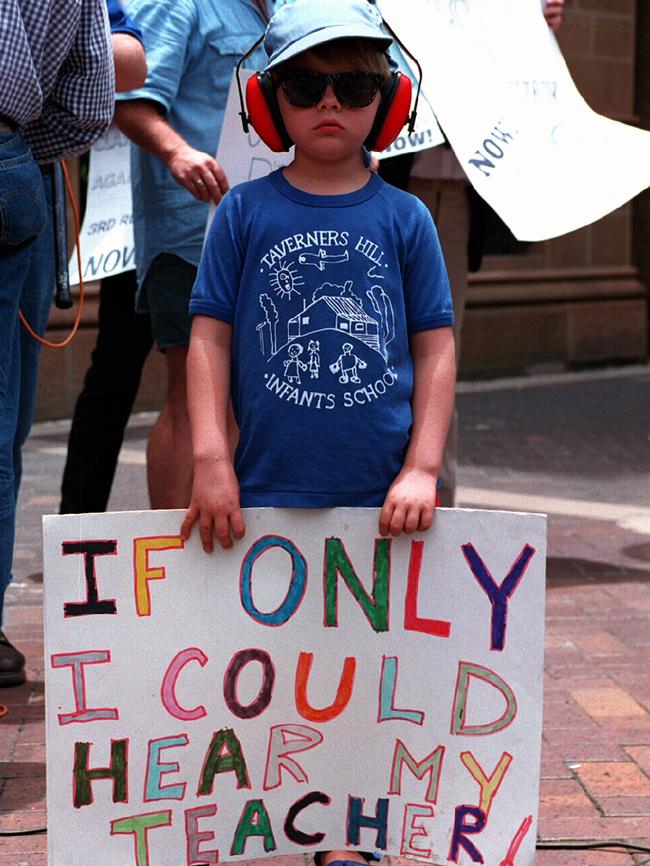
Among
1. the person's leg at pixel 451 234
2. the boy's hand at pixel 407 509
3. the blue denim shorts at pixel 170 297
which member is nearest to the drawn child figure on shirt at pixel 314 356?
the boy's hand at pixel 407 509

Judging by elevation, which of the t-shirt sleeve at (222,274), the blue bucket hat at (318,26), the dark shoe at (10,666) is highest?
the blue bucket hat at (318,26)

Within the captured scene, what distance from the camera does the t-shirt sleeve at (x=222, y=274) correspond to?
8.81ft

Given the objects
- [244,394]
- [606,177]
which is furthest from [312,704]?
[606,177]

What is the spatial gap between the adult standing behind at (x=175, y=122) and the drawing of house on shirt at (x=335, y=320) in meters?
1.24

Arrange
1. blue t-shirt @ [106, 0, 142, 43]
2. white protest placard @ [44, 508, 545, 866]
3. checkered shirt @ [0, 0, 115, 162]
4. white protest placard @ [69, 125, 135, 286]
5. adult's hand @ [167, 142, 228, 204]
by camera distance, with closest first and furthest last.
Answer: white protest placard @ [44, 508, 545, 866]
checkered shirt @ [0, 0, 115, 162]
adult's hand @ [167, 142, 228, 204]
blue t-shirt @ [106, 0, 142, 43]
white protest placard @ [69, 125, 135, 286]

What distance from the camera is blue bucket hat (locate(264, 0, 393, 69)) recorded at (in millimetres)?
2586

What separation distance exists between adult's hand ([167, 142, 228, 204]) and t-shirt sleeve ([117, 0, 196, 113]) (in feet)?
1.02

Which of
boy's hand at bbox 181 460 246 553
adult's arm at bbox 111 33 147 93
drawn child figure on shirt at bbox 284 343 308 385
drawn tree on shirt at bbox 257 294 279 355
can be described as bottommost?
boy's hand at bbox 181 460 246 553

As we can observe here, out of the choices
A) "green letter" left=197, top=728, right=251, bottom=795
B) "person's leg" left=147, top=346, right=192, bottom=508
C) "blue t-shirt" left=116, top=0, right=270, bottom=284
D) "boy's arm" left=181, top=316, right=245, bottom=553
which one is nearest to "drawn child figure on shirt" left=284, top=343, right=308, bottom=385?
"boy's arm" left=181, top=316, right=245, bottom=553

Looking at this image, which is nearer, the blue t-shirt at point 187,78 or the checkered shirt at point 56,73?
the checkered shirt at point 56,73

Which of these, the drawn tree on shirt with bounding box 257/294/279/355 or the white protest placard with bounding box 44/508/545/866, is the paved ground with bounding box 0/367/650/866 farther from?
the drawn tree on shirt with bounding box 257/294/279/355

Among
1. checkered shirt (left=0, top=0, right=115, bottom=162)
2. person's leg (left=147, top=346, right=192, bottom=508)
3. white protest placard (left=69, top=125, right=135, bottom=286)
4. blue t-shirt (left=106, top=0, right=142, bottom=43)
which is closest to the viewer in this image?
checkered shirt (left=0, top=0, right=115, bottom=162)

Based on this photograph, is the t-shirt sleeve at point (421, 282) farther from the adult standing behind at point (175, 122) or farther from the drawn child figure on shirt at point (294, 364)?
the adult standing behind at point (175, 122)

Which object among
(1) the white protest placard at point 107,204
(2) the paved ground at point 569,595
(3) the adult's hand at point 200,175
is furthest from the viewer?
(1) the white protest placard at point 107,204
